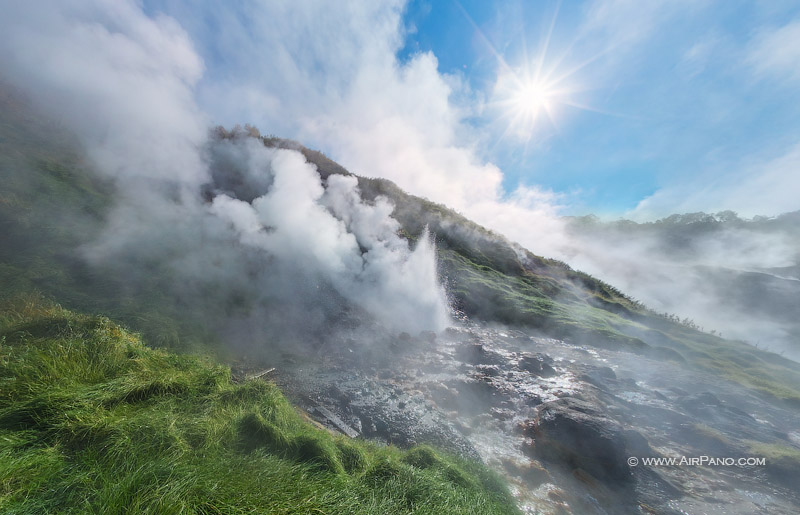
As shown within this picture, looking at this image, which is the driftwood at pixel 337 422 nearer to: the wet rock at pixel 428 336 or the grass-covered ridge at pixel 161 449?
the grass-covered ridge at pixel 161 449

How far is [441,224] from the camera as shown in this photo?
24.9 meters

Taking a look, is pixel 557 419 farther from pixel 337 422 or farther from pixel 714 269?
pixel 714 269

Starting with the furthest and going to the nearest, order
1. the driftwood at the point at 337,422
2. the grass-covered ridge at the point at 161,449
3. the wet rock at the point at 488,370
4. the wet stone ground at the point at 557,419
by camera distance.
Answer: the wet rock at the point at 488,370 < the driftwood at the point at 337,422 < the wet stone ground at the point at 557,419 < the grass-covered ridge at the point at 161,449

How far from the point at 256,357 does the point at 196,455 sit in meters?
5.23

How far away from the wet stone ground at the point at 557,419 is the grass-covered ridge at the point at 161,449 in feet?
4.62

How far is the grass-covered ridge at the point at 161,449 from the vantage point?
7.31ft

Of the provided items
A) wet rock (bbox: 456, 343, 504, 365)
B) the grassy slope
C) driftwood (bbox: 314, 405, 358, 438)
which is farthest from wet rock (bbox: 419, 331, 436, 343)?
driftwood (bbox: 314, 405, 358, 438)

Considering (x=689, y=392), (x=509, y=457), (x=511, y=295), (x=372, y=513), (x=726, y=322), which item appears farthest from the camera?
(x=726, y=322)

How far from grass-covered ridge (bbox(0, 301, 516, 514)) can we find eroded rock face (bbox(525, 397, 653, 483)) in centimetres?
237

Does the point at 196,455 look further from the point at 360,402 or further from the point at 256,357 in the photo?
the point at 256,357

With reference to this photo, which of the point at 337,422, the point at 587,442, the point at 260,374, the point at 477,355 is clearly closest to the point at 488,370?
the point at 477,355

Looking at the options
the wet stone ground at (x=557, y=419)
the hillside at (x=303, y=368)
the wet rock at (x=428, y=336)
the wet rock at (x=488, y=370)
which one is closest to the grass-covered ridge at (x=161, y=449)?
the hillside at (x=303, y=368)

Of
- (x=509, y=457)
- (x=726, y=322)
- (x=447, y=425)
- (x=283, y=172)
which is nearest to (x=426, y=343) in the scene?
(x=447, y=425)

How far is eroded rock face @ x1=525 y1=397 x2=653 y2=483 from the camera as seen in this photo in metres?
5.68
